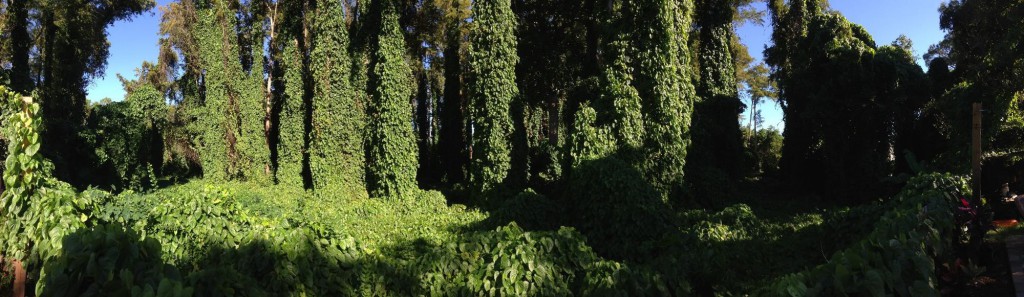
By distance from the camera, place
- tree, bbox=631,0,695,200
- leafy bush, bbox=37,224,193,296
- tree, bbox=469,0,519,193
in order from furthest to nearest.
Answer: tree, bbox=469,0,519,193 < tree, bbox=631,0,695,200 < leafy bush, bbox=37,224,193,296

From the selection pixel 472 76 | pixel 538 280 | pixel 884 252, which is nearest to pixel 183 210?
pixel 538 280

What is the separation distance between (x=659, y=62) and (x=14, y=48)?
66.9ft

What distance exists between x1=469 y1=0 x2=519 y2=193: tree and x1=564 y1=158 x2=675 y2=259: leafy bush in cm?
413

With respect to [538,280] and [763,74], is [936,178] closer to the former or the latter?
[538,280]

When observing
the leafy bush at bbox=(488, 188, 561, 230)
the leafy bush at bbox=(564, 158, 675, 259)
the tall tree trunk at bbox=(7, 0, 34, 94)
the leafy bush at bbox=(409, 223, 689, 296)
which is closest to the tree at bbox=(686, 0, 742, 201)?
the leafy bush at bbox=(564, 158, 675, 259)

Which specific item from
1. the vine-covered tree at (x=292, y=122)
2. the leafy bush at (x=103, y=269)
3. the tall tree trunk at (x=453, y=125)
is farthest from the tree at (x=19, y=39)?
the leafy bush at (x=103, y=269)

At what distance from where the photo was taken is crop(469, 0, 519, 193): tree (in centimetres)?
1375

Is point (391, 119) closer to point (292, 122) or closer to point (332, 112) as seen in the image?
point (332, 112)

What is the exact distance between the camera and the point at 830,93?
14711 mm

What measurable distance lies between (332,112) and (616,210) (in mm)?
11155

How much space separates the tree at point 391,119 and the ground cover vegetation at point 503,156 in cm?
7

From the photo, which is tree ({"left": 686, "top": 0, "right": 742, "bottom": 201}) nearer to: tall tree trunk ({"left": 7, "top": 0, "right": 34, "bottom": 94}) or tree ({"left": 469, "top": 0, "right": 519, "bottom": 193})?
tree ({"left": 469, "top": 0, "right": 519, "bottom": 193})

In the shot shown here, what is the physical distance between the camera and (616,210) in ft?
29.2

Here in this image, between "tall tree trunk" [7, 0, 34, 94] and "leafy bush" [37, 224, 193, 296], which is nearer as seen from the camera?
"leafy bush" [37, 224, 193, 296]
